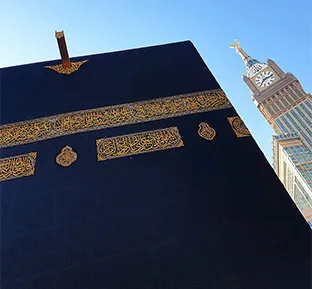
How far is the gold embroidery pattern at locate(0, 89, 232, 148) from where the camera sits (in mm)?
2943

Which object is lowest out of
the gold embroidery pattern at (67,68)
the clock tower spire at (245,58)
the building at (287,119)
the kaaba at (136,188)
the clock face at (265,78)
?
the kaaba at (136,188)

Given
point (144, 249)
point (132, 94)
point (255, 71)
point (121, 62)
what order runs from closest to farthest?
point (144, 249) < point (132, 94) < point (121, 62) < point (255, 71)

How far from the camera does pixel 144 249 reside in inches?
84.2

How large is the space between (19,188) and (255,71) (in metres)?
24.0

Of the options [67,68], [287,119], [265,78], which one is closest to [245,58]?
[265,78]

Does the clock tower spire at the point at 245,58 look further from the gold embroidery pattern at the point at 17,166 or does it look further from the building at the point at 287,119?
the gold embroidery pattern at the point at 17,166

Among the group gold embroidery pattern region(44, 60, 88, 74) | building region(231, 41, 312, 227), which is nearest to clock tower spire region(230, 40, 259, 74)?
building region(231, 41, 312, 227)

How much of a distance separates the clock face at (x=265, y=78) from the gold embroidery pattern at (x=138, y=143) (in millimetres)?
22433

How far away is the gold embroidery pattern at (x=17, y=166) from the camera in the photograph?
262 cm

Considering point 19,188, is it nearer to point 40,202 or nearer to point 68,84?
point 40,202

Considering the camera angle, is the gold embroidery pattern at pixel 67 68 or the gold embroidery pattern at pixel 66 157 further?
the gold embroidery pattern at pixel 67 68

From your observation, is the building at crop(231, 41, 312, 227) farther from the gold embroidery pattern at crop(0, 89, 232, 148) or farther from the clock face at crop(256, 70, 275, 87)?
the gold embroidery pattern at crop(0, 89, 232, 148)

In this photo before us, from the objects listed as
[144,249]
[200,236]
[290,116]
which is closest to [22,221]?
[144,249]

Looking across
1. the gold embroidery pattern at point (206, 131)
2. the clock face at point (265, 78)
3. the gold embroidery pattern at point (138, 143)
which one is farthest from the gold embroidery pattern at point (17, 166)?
the clock face at point (265, 78)
